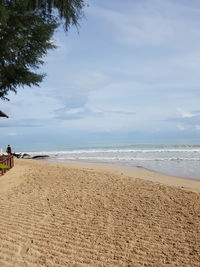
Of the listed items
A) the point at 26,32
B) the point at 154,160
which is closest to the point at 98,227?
the point at 26,32

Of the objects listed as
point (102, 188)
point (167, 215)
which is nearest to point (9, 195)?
point (102, 188)

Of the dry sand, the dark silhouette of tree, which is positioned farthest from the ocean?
the dark silhouette of tree

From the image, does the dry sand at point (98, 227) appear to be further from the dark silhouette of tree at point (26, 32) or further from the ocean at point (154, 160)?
the ocean at point (154, 160)

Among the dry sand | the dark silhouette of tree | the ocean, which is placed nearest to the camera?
the dry sand

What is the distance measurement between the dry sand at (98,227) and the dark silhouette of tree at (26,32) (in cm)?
524

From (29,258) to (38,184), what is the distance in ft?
23.4

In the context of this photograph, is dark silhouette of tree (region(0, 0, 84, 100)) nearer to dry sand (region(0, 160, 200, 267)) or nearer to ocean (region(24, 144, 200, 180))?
dry sand (region(0, 160, 200, 267))

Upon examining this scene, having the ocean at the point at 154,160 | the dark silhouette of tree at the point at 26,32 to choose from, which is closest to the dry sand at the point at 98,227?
the dark silhouette of tree at the point at 26,32

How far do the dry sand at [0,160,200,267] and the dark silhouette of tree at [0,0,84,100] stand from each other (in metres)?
5.24

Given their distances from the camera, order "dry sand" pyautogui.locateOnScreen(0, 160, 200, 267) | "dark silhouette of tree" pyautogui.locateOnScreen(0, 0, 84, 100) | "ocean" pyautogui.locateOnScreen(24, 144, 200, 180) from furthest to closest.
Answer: "ocean" pyautogui.locateOnScreen(24, 144, 200, 180) < "dark silhouette of tree" pyautogui.locateOnScreen(0, 0, 84, 100) < "dry sand" pyautogui.locateOnScreen(0, 160, 200, 267)

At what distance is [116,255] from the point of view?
483 cm

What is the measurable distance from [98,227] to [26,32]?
7749 mm

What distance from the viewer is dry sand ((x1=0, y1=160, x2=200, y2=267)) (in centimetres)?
470

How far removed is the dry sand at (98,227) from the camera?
4.70 metres
